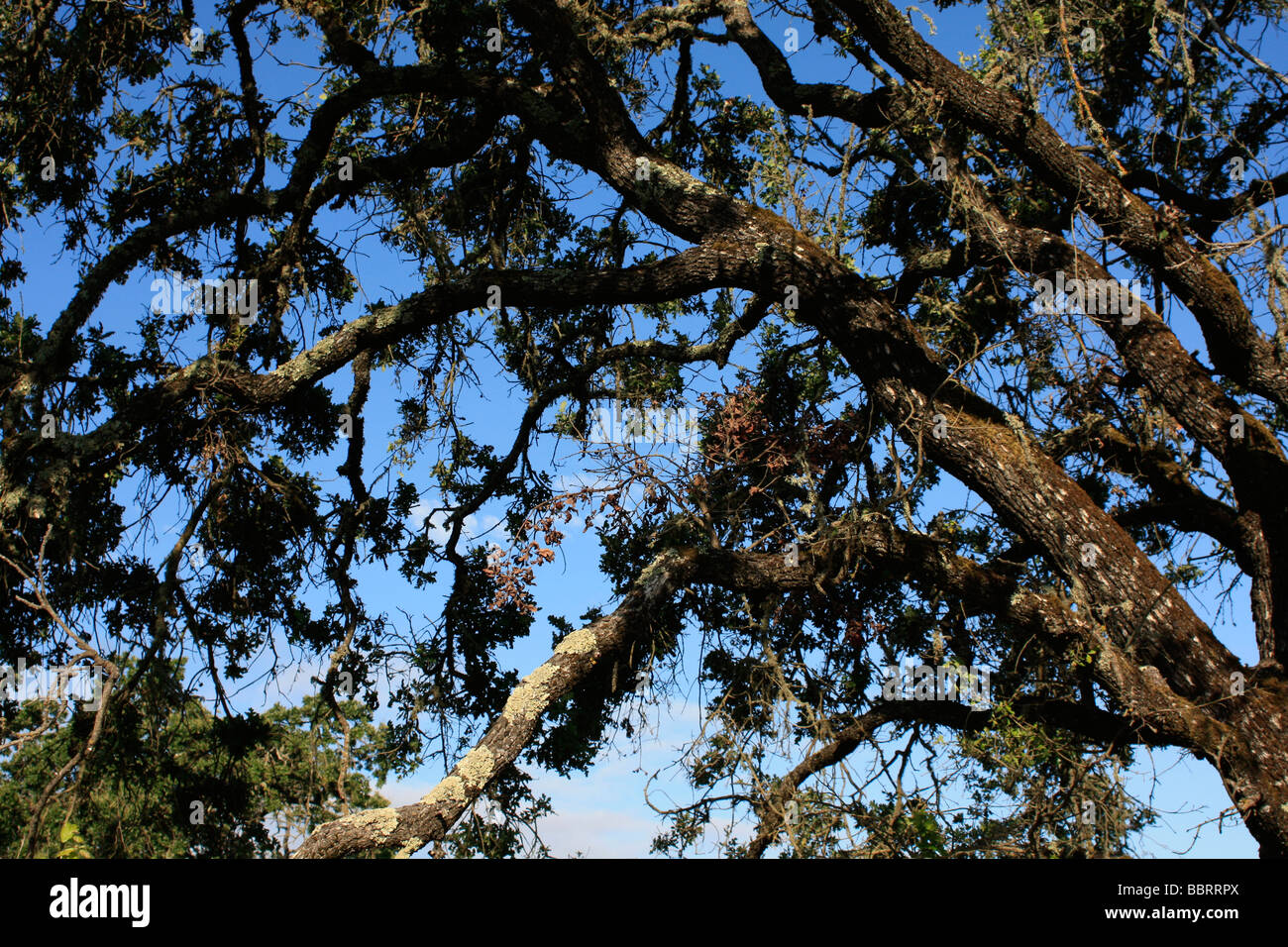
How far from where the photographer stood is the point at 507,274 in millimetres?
5145

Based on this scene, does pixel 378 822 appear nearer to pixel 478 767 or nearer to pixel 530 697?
pixel 478 767

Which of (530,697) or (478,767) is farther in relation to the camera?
(530,697)

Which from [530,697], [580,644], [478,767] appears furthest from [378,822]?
[580,644]

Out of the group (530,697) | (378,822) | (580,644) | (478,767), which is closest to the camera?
(378,822)

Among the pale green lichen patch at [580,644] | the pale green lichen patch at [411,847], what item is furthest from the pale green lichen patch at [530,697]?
the pale green lichen patch at [411,847]

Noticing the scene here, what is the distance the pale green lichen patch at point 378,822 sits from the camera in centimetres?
380

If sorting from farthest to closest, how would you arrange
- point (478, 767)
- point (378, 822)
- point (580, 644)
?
point (580, 644) < point (478, 767) < point (378, 822)

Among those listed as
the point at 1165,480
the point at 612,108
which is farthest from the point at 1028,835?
the point at 612,108

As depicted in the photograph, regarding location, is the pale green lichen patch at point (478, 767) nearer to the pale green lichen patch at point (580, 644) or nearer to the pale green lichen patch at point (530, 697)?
the pale green lichen patch at point (530, 697)

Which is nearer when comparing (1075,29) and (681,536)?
(681,536)

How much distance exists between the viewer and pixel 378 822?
12.5ft

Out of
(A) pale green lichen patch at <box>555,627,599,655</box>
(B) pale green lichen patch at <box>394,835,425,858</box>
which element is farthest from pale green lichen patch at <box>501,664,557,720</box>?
(B) pale green lichen patch at <box>394,835,425,858</box>
